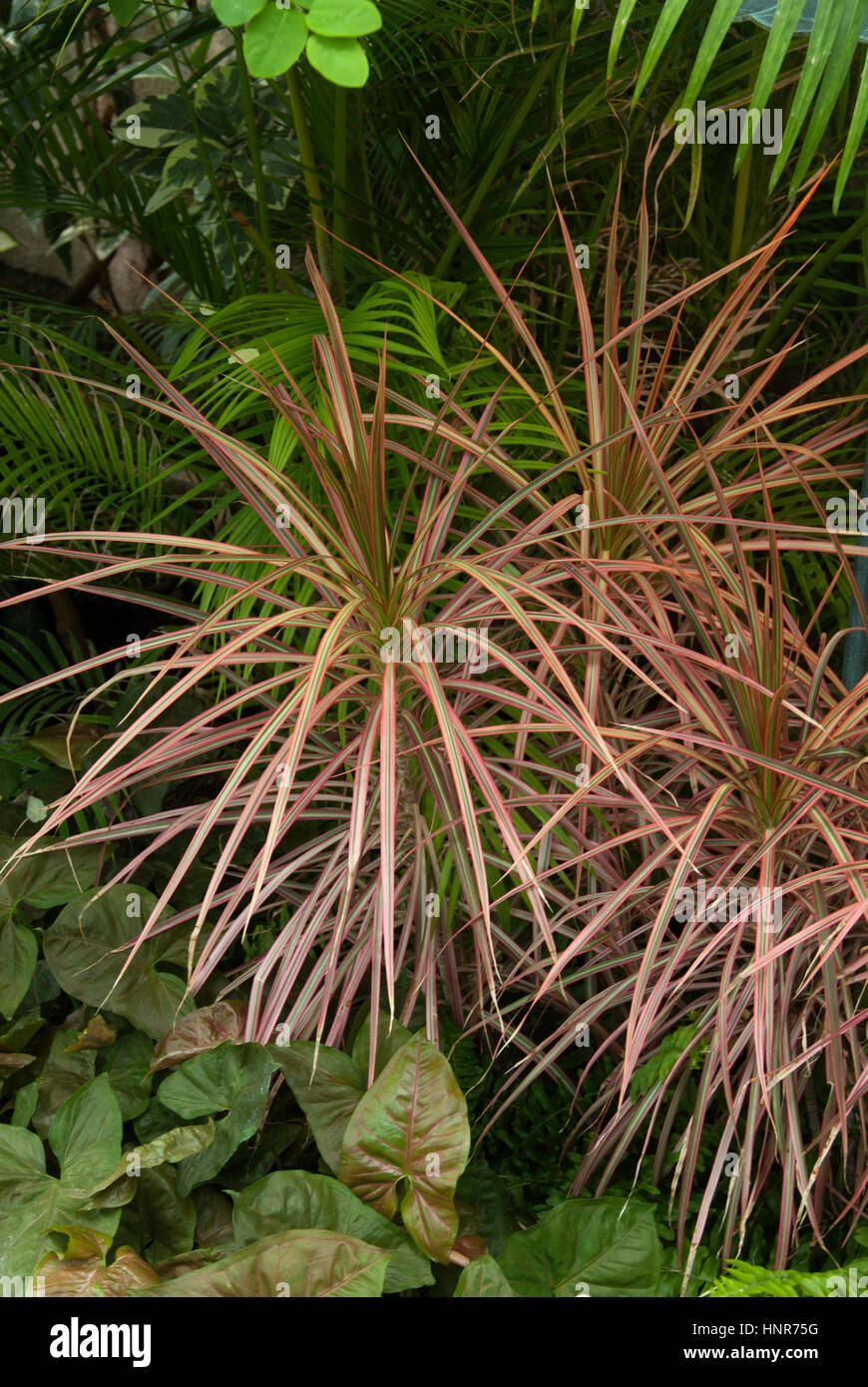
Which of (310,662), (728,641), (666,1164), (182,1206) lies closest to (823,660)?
(728,641)

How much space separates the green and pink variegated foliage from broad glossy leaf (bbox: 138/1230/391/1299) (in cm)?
18

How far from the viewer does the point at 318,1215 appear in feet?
3.12

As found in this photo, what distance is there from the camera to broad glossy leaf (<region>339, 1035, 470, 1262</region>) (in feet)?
3.12

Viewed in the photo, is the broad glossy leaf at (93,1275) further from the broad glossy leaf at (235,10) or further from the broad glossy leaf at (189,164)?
the broad glossy leaf at (189,164)

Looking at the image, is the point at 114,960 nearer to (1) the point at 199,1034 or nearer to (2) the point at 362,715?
(1) the point at 199,1034

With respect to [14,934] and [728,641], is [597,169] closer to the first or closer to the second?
[728,641]

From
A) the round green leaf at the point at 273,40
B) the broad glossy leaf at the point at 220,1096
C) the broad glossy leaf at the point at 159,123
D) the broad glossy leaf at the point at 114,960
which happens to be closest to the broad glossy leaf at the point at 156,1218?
the broad glossy leaf at the point at 220,1096

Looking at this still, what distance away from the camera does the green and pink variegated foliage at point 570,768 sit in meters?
0.93

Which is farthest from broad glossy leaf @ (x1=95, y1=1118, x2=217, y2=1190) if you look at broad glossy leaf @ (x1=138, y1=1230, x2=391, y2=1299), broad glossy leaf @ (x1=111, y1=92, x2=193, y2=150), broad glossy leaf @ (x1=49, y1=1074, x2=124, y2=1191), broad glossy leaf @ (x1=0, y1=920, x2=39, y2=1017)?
broad glossy leaf @ (x1=111, y1=92, x2=193, y2=150)

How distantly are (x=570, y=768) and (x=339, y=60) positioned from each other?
77 centimetres

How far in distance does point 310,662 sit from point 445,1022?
1.56ft

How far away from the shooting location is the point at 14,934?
1.20m

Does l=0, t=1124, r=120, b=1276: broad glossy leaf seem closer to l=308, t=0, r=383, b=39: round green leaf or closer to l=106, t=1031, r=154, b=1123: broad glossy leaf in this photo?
l=106, t=1031, r=154, b=1123: broad glossy leaf

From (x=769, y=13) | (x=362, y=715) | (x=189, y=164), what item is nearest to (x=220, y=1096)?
(x=362, y=715)
